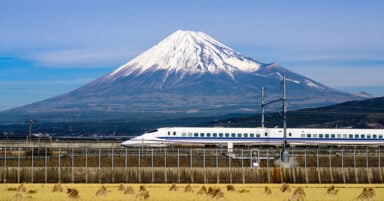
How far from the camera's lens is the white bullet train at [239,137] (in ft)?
275

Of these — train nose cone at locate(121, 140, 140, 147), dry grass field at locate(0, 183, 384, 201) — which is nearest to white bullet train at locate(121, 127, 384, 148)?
train nose cone at locate(121, 140, 140, 147)

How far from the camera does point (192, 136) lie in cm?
8412

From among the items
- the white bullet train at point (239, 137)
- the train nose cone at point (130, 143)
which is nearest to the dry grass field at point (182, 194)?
the train nose cone at point (130, 143)

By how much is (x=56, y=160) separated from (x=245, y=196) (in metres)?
21.8

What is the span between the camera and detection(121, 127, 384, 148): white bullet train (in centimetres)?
8381

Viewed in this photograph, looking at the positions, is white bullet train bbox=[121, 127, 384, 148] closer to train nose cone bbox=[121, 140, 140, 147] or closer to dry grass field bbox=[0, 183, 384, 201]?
train nose cone bbox=[121, 140, 140, 147]

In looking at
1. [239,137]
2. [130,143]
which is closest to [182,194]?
[130,143]

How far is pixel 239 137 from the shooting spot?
8531 centimetres

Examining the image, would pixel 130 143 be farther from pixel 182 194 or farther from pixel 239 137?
pixel 182 194

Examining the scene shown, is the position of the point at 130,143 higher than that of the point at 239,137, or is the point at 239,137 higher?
the point at 239,137

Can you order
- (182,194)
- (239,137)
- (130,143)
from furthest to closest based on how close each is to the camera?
1. (239,137)
2. (130,143)
3. (182,194)

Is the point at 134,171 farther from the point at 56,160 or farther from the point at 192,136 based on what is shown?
the point at 192,136

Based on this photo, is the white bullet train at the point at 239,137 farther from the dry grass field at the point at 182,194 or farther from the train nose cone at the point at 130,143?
the dry grass field at the point at 182,194

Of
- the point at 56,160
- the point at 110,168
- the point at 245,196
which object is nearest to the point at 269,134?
the point at 56,160
